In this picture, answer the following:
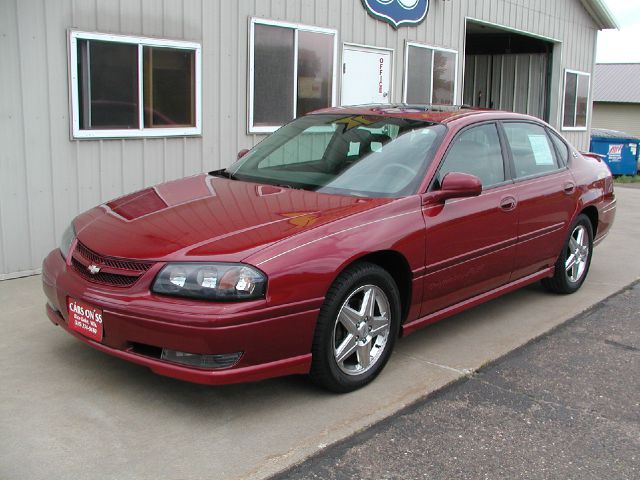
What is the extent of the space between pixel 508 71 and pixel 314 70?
28.3 ft

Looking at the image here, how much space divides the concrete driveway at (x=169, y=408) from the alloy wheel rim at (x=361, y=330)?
0.18 meters

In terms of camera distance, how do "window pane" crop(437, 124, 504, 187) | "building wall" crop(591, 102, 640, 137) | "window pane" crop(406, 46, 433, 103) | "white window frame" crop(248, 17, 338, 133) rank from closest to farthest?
1. "window pane" crop(437, 124, 504, 187)
2. "white window frame" crop(248, 17, 338, 133)
3. "window pane" crop(406, 46, 433, 103)
4. "building wall" crop(591, 102, 640, 137)

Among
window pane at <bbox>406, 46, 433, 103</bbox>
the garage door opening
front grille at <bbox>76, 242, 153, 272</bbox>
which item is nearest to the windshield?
front grille at <bbox>76, 242, 153, 272</bbox>

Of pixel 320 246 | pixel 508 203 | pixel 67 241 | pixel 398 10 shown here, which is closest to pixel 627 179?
pixel 398 10

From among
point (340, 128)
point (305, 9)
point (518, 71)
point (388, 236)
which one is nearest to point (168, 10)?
point (305, 9)

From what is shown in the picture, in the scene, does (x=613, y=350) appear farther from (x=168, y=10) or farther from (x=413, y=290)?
(x=168, y=10)

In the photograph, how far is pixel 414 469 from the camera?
324 centimetres

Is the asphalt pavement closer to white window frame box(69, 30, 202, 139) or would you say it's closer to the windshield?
the windshield

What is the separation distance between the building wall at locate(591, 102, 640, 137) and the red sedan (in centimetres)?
3802

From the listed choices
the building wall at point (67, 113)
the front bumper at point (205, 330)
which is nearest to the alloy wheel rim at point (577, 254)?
the front bumper at point (205, 330)

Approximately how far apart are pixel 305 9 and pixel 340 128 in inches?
152

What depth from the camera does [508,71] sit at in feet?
52.6

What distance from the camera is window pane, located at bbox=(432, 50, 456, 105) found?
1091 cm

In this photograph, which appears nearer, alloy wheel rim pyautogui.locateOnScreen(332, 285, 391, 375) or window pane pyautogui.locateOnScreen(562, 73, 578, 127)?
alloy wheel rim pyautogui.locateOnScreen(332, 285, 391, 375)
